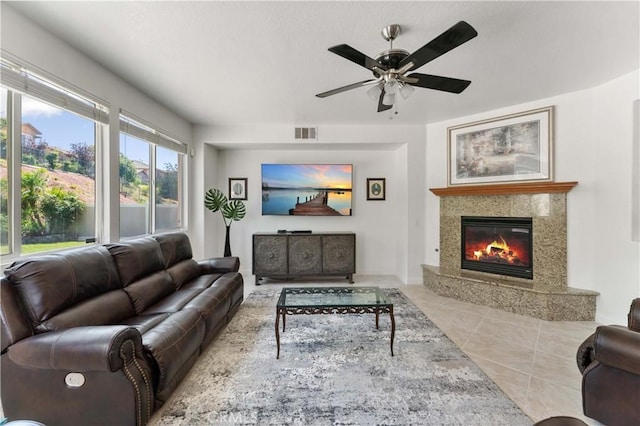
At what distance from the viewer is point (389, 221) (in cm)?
482

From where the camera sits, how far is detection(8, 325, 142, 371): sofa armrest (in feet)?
4.28

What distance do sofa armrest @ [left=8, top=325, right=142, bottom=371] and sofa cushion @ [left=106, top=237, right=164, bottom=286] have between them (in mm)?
789

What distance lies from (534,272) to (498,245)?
505mm

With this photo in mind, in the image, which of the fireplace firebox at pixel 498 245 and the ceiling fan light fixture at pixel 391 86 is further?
the fireplace firebox at pixel 498 245

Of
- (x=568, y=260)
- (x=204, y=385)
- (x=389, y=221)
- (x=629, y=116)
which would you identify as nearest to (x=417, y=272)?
(x=389, y=221)

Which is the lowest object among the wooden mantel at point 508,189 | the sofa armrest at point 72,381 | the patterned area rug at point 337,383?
the patterned area rug at point 337,383

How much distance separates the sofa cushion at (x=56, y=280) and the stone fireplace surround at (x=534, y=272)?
3923mm

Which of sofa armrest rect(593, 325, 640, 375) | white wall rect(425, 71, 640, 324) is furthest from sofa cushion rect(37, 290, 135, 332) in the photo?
white wall rect(425, 71, 640, 324)

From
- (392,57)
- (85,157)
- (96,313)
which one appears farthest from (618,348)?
(85,157)

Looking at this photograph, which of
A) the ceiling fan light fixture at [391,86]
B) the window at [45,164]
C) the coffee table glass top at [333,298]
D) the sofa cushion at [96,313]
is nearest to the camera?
the sofa cushion at [96,313]

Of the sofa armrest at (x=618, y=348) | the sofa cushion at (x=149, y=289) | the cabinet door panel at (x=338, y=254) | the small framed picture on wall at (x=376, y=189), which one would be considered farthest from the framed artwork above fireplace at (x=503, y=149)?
the sofa cushion at (x=149, y=289)

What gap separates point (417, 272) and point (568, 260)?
6.13ft

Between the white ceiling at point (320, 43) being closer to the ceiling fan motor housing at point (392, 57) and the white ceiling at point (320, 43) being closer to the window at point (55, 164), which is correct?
the ceiling fan motor housing at point (392, 57)

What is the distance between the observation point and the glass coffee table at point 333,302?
2.21 meters
